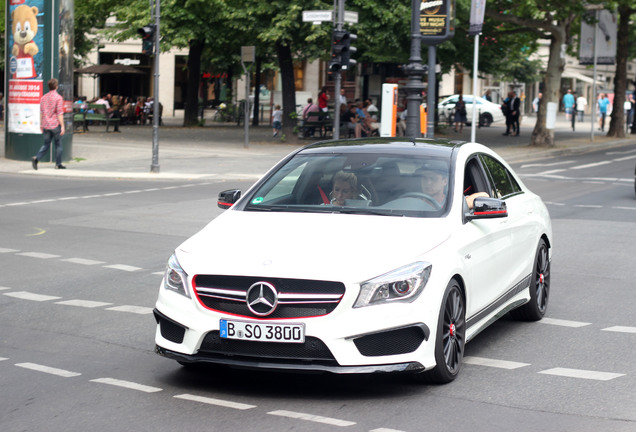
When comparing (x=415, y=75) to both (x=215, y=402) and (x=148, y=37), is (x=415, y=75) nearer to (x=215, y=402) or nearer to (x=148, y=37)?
(x=148, y=37)

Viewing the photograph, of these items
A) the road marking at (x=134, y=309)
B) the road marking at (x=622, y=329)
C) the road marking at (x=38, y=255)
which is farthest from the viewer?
the road marking at (x=38, y=255)

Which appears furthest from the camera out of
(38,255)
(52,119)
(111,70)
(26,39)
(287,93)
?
(111,70)

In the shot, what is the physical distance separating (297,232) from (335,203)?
81cm

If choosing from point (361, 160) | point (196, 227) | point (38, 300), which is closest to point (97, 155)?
point (196, 227)

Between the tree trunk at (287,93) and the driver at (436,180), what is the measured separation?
28.4m

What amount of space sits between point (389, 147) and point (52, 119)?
18.4 metres

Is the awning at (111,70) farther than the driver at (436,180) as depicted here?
Yes

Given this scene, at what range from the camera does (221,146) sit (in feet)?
112

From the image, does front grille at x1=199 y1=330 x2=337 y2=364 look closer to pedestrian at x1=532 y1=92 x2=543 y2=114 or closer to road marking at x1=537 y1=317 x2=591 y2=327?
road marking at x1=537 y1=317 x2=591 y2=327

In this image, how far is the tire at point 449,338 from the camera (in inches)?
236

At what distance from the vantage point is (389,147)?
24.2ft

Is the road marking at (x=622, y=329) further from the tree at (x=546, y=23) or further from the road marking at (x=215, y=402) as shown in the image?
the tree at (x=546, y=23)

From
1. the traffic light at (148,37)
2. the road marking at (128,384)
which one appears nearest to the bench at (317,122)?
the traffic light at (148,37)

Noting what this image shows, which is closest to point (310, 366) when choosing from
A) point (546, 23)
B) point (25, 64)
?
point (25, 64)
